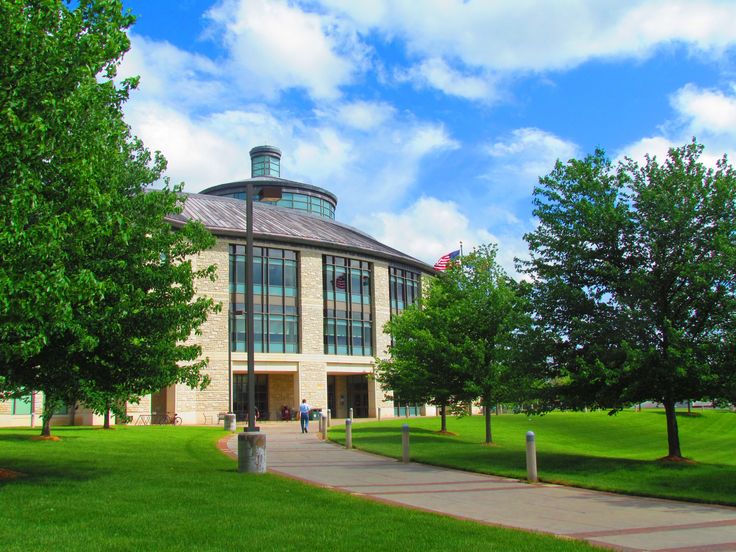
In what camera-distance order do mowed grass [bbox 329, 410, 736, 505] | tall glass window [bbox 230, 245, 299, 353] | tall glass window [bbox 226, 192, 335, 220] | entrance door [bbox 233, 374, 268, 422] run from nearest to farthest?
mowed grass [bbox 329, 410, 736, 505] → tall glass window [bbox 230, 245, 299, 353] → entrance door [bbox 233, 374, 268, 422] → tall glass window [bbox 226, 192, 335, 220]

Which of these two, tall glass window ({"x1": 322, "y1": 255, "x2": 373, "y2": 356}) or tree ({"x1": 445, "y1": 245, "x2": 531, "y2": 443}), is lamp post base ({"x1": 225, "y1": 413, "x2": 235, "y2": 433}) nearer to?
tree ({"x1": 445, "y1": 245, "x2": 531, "y2": 443})

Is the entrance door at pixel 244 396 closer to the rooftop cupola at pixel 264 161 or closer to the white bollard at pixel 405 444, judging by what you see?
the rooftop cupola at pixel 264 161

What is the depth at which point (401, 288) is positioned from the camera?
2398 inches

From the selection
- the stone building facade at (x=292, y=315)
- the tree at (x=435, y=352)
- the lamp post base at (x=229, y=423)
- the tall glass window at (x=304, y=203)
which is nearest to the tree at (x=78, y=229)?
the tree at (x=435, y=352)

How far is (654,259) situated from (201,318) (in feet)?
34.8

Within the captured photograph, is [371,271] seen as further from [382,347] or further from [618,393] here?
[618,393]

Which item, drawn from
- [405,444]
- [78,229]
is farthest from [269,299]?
[78,229]

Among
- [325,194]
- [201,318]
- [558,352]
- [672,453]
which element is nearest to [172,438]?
[201,318]

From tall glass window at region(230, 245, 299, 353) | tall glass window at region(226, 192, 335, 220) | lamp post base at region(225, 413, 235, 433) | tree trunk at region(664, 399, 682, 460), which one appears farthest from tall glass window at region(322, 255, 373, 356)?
tree trunk at region(664, 399, 682, 460)

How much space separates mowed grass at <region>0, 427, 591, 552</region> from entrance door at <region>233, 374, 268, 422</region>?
37.3 meters

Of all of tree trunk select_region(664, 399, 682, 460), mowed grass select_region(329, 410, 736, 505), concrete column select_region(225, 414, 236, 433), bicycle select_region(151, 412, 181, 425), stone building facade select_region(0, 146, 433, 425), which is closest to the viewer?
mowed grass select_region(329, 410, 736, 505)

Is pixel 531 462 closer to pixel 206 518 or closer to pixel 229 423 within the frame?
pixel 206 518

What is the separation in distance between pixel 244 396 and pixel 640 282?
4030 cm

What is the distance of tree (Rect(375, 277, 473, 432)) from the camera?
25750 mm
